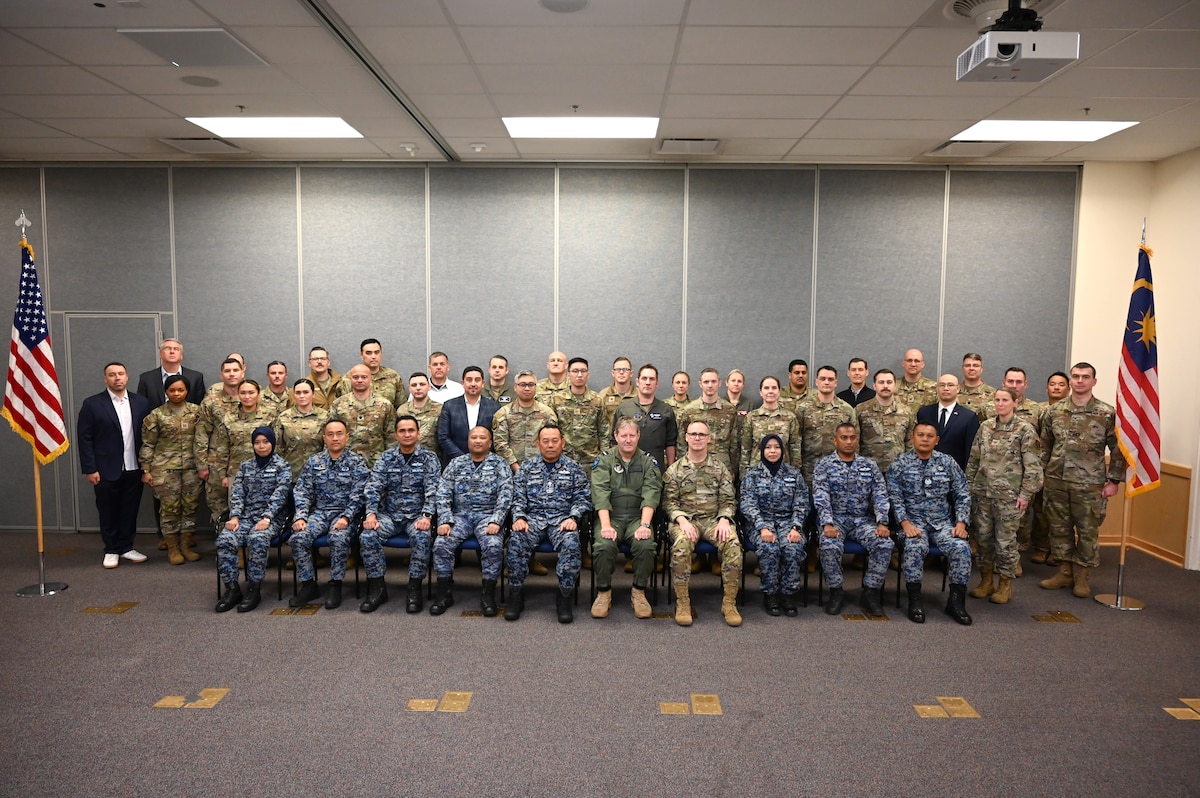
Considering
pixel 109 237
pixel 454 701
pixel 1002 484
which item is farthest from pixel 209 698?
pixel 109 237

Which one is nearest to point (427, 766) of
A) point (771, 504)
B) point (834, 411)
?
point (771, 504)

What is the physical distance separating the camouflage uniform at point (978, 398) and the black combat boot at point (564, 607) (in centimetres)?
409

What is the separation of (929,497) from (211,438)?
5944 millimetres

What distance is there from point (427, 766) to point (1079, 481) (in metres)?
5.24

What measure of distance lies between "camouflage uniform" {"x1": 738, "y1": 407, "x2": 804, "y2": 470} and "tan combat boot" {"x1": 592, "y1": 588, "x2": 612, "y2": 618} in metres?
1.72

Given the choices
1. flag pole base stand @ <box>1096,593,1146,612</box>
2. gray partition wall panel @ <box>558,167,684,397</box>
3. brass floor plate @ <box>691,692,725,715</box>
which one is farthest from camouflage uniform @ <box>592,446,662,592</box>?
flag pole base stand @ <box>1096,593,1146,612</box>

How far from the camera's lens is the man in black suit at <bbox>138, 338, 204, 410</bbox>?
6582 mm

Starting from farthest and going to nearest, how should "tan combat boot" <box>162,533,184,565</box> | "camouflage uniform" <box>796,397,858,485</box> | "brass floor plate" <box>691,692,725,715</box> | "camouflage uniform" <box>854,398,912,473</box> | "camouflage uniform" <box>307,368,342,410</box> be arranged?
"camouflage uniform" <box>307,368,342,410</box> → "tan combat boot" <box>162,533,184,565</box> → "camouflage uniform" <box>796,397,858,485</box> → "camouflage uniform" <box>854,398,912,473</box> → "brass floor plate" <box>691,692,725,715</box>

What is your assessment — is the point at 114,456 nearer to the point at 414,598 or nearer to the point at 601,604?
the point at 414,598

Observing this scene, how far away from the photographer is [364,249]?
7184 millimetres

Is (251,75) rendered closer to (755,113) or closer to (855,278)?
(755,113)

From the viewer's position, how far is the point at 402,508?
5.23m

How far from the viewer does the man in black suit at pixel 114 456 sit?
609 centimetres

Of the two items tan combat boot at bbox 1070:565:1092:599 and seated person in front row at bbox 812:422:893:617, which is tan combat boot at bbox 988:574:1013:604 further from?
seated person in front row at bbox 812:422:893:617
